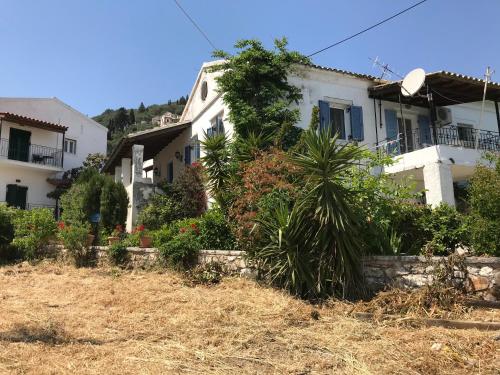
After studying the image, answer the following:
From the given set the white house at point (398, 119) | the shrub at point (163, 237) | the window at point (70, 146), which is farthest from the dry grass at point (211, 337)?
the window at point (70, 146)

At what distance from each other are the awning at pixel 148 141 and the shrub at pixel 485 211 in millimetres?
12724

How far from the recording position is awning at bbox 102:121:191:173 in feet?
55.5

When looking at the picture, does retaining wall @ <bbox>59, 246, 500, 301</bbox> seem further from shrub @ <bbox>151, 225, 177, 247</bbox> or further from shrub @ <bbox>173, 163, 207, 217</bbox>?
shrub @ <bbox>173, 163, 207, 217</bbox>

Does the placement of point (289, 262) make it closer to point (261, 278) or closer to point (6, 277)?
point (261, 278)

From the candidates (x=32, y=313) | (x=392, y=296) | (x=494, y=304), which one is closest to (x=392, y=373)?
(x=392, y=296)

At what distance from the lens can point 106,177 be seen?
1620cm

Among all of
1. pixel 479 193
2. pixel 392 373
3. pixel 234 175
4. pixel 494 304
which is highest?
pixel 234 175

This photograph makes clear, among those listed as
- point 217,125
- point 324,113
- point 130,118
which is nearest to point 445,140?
→ point 324,113

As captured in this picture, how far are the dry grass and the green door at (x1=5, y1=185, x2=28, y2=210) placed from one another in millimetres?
17722

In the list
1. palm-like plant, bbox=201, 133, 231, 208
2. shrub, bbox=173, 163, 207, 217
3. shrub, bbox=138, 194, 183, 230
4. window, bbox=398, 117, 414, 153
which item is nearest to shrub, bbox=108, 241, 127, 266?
palm-like plant, bbox=201, 133, 231, 208

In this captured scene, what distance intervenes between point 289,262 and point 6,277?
7.72 meters

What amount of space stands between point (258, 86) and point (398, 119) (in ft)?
20.1

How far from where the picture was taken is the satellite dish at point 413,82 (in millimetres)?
13367

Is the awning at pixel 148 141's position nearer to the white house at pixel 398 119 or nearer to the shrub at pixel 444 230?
the white house at pixel 398 119
